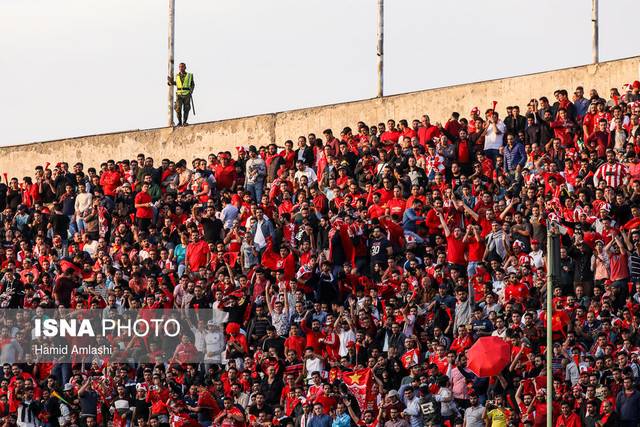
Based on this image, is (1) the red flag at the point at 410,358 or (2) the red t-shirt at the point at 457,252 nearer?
(1) the red flag at the point at 410,358

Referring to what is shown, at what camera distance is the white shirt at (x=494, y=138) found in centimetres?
3431

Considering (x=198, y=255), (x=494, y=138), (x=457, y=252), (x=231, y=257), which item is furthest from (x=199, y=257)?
(x=494, y=138)

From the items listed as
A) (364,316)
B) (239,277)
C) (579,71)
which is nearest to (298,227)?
(239,277)

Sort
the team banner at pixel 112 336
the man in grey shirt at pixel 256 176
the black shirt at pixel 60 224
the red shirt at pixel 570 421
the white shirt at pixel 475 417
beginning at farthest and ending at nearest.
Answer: the black shirt at pixel 60 224, the man in grey shirt at pixel 256 176, the team banner at pixel 112 336, the white shirt at pixel 475 417, the red shirt at pixel 570 421

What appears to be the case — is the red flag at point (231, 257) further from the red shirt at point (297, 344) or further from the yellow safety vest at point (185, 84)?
the yellow safety vest at point (185, 84)

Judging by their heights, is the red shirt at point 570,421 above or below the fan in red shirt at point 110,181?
below

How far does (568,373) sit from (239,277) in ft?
23.3

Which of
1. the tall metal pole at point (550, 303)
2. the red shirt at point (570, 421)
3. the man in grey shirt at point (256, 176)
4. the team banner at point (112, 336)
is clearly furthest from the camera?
the man in grey shirt at point (256, 176)

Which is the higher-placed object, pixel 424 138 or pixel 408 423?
pixel 424 138

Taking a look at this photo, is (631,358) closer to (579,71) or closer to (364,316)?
(364,316)

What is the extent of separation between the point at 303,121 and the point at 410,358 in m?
11.9

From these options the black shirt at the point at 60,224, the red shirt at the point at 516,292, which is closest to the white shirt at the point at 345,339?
the red shirt at the point at 516,292

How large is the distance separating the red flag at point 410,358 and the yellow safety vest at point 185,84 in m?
13.5

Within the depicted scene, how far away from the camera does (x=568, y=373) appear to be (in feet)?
95.1
